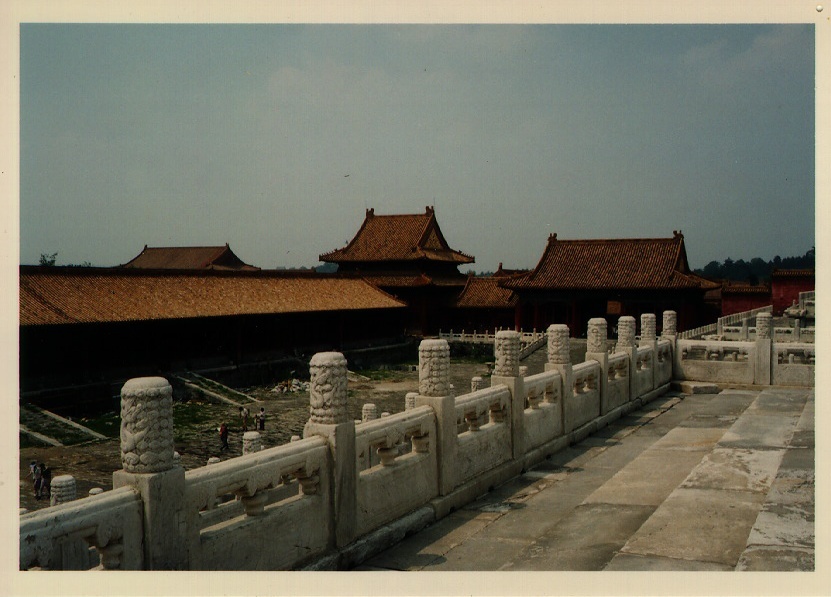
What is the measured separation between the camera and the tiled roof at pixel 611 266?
1795 inches

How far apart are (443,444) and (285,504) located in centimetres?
242

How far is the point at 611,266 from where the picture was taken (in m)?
47.8

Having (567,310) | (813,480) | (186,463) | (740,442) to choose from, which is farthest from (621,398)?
(567,310)

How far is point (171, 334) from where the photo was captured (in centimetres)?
3108

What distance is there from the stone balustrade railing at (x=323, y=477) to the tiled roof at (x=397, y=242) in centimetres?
4394

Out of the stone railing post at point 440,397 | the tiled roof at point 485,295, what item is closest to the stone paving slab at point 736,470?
the stone railing post at point 440,397

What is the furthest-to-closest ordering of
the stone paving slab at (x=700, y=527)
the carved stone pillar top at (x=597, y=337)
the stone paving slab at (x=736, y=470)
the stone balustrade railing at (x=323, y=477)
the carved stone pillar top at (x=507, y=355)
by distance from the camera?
the carved stone pillar top at (x=597, y=337) < the carved stone pillar top at (x=507, y=355) < the stone paving slab at (x=736, y=470) < the stone paving slab at (x=700, y=527) < the stone balustrade railing at (x=323, y=477)

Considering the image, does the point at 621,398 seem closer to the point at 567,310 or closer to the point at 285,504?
the point at 285,504

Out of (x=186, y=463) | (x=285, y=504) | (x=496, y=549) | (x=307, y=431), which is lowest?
(x=186, y=463)

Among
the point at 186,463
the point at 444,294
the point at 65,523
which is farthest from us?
the point at 444,294

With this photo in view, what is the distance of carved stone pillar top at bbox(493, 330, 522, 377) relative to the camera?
9727mm

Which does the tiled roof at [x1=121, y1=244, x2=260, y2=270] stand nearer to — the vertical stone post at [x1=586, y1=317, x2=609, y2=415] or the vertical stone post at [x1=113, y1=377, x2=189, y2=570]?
the vertical stone post at [x1=586, y1=317, x2=609, y2=415]

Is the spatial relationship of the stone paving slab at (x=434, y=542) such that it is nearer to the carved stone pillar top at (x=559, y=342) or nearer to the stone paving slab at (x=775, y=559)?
the stone paving slab at (x=775, y=559)

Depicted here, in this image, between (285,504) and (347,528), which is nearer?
(285,504)
